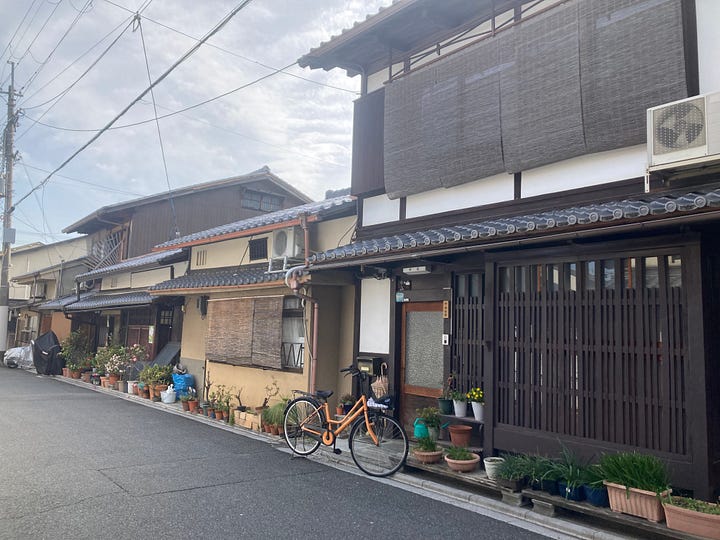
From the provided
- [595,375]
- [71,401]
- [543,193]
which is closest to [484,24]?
[543,193]

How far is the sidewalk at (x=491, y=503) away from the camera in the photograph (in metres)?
4.87

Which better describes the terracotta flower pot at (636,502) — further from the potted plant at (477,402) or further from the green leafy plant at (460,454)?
the potted plant at (477,402)

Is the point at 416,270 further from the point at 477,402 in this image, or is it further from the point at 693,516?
the point at 693,516

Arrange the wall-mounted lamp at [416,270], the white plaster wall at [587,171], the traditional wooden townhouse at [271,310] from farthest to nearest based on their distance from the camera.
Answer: the traditional wooden townhouse at [271,310] < the wall-mounted lamp at [416,270] < the white plaster wall at [587,171]

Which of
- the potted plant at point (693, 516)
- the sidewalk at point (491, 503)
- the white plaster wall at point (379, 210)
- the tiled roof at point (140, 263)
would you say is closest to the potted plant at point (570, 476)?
the sidewalk at point (491, 503)

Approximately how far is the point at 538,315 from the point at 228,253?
30.6 feet

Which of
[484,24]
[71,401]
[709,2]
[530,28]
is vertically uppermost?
[484,24]

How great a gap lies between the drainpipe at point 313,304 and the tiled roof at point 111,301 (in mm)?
8271

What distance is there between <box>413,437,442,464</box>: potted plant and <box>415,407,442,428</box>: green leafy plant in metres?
0.41

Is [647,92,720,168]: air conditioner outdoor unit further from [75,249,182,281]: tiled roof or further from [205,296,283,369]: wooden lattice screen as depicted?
[75,249,182,281]: tiled roof

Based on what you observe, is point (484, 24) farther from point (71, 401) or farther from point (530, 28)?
point (71, 401)

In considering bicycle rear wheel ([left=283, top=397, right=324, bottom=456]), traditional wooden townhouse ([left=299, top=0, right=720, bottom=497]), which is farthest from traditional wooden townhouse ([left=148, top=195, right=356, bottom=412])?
bicycle rear wheel ([left=283, top=397, right=324, bottom=456])

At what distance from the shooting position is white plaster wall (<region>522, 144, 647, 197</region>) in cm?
612

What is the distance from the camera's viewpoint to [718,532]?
14.3 ft
